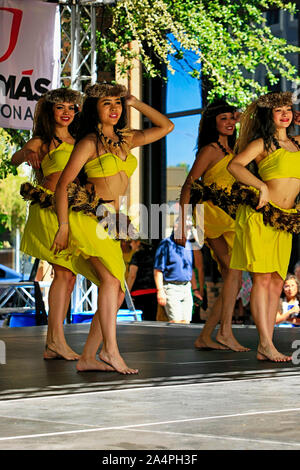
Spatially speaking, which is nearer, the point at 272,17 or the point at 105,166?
the point at 105,166

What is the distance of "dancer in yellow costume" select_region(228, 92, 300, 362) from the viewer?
523 centimetres

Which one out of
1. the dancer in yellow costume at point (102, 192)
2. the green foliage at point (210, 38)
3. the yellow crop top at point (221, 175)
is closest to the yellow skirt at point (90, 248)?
the dancer in yellow costume at point (102, 192)

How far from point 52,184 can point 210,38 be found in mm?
9750

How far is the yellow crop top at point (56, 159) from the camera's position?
219 inches

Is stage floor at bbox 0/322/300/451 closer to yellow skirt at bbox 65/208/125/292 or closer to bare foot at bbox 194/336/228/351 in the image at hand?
bare foot at bbox 194/336/228/351

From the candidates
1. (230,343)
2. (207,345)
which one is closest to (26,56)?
(207,345)

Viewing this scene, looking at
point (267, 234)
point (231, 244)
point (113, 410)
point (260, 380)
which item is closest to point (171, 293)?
point (231, 244)

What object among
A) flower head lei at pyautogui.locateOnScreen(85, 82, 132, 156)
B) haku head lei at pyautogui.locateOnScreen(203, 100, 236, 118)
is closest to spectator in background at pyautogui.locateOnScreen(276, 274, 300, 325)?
haku head lei at pyautogui.locateOnScreen(203, 100, 236, 118)

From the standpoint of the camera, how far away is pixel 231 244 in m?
6.05

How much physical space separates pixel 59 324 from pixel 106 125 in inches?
51.6

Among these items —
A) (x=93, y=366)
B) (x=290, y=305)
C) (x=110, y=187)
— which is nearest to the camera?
(x=93, y=366)

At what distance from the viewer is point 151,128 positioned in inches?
200

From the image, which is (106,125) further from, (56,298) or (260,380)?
(260,380)

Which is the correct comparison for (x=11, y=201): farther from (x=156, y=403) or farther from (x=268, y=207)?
(x=156, y=403)
